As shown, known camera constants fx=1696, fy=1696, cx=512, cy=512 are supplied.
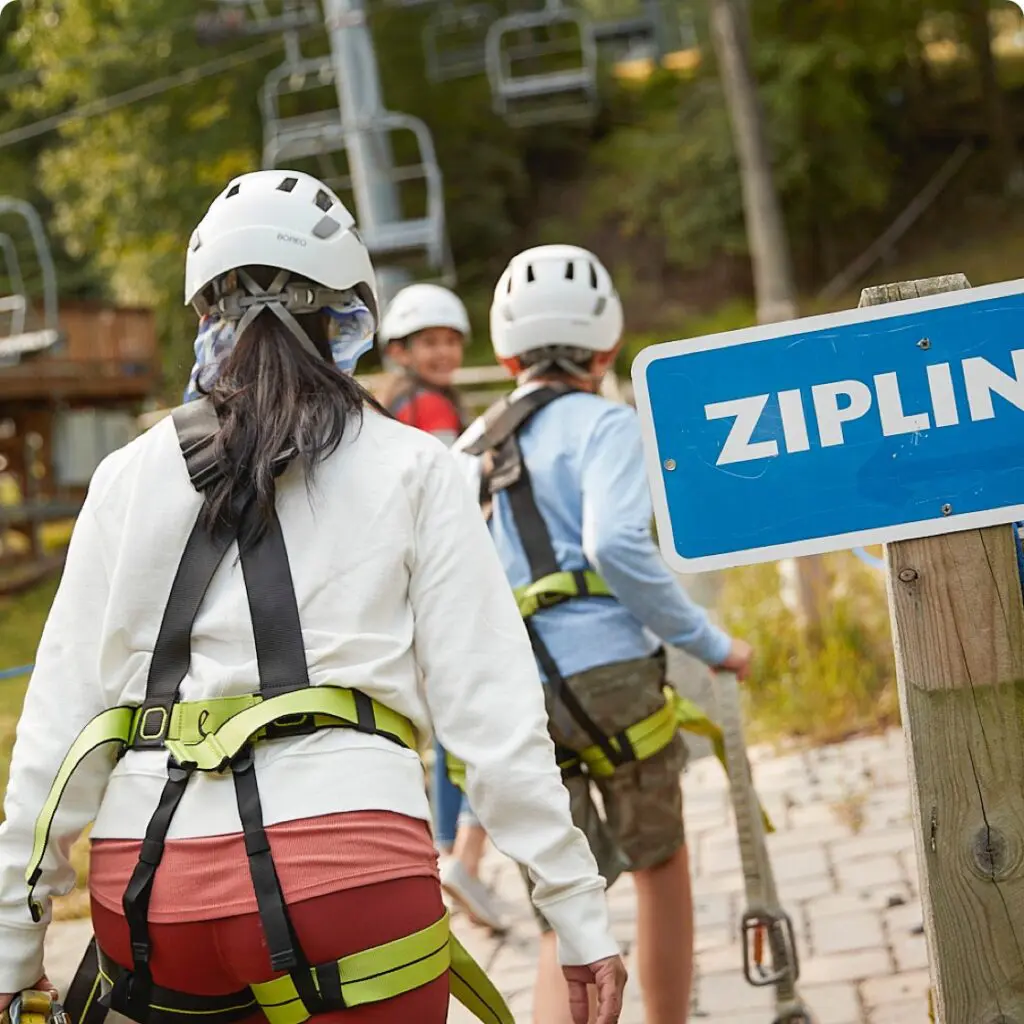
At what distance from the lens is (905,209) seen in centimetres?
3127

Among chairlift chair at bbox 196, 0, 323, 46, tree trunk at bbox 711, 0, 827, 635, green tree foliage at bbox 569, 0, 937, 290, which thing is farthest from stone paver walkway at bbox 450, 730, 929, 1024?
green tree foliage at bbox 569, 0, 937, 290

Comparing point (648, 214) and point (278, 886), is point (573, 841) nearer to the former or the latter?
point (278, 886)

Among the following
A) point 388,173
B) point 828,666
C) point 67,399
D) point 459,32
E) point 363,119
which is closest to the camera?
point 828,666

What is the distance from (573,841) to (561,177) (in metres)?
34.5

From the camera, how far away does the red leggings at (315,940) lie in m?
2.28

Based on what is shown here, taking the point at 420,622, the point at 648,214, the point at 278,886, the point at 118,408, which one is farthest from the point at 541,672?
the point at 648,214

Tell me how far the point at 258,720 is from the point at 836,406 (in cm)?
94

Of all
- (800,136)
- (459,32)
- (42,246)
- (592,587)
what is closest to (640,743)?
(592,587)

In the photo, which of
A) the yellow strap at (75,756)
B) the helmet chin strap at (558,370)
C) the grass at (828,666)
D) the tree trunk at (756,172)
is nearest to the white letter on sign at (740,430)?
the yellow strap at (75,756)

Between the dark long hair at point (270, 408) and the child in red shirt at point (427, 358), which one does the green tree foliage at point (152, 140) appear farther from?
the dark long hair at point (270, 408)

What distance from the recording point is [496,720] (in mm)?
2463

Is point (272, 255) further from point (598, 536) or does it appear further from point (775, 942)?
point (775, 942)

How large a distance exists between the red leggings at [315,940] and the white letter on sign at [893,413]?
3.06 ft

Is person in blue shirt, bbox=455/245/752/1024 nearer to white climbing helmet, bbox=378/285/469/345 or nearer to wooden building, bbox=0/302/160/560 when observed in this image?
white climbing helmet, bbox=378/285/469/345
